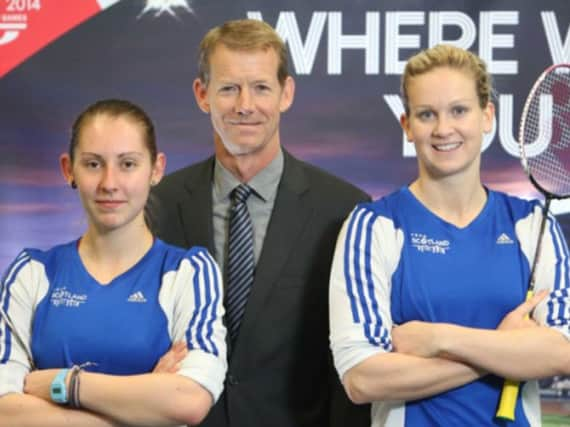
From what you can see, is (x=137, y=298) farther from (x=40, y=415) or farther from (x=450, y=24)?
(x=450, y=24)

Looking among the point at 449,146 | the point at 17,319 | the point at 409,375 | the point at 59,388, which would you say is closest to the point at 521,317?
the point at 409,375

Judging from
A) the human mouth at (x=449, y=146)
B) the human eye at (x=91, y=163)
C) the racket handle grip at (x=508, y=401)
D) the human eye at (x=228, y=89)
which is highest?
the human eye at (x=228, y=89)

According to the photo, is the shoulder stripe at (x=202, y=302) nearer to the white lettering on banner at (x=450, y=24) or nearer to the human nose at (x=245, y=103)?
the human nose at (x=245, y=103)

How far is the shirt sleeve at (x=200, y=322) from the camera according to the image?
244 cm

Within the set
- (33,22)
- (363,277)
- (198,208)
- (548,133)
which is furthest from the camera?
(33,22)

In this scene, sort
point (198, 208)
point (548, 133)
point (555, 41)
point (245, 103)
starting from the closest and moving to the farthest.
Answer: point (245, 103) < point (198, 208) < point (548, 133) < point (555, 41)

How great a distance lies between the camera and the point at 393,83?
4441 millimetres

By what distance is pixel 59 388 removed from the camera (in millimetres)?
2381

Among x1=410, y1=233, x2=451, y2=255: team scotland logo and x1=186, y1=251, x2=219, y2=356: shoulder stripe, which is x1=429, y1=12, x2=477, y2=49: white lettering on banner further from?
x1=186, y1=251, x2=219, y2=356: shoulder stripe

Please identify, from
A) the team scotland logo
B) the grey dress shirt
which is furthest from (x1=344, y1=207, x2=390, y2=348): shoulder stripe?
the grey dress shirt

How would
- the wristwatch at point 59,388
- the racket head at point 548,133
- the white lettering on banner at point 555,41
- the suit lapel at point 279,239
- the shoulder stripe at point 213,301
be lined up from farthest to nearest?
the white lettering on banner at point 555,41, the suit lapel at point 279,239, the racket head at point 548,133, the shoulder stripe at point 213,301, the wristwatch at point 59,388

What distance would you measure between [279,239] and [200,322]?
61 centimetres

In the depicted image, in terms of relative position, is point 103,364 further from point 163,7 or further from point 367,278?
point 163,7

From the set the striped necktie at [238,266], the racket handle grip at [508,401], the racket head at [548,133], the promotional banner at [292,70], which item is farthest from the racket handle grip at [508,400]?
the promotional banner at [292,70]
